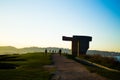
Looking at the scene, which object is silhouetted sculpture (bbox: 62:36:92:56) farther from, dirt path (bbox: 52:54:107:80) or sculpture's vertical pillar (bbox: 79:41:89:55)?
dirt path (bbox: 52:54:107:80)

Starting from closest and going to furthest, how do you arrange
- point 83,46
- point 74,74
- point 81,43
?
point 74,74 → point 81,43 → point 83,46

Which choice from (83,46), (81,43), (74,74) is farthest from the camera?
(83,46)

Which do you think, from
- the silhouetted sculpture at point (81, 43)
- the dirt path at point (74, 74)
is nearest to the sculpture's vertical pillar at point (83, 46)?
the silhouetted sculpture at point (81, 43)

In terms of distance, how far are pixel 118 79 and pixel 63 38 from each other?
32366 mm

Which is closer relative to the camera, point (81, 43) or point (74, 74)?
point (74, 74)

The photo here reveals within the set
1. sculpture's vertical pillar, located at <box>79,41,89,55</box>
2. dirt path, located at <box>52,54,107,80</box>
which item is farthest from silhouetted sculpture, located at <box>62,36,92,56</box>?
dirt path, located at <box>52,54,107,80</box>

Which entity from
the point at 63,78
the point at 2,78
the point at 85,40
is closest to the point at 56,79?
the point at 63,78

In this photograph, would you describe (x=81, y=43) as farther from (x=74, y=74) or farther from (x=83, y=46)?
(x=74, y=74)

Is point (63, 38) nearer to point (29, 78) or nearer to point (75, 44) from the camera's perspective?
point (75, 44)

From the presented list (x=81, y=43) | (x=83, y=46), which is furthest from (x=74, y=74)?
(x=83, y=46)

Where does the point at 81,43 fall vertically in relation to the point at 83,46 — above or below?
above

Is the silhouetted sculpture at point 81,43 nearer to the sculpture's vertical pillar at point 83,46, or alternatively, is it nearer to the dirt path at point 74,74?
the sculpture's vertical pillar at point 83,46

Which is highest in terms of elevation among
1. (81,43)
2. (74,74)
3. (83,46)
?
(81,43)

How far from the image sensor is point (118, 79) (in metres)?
16.7
